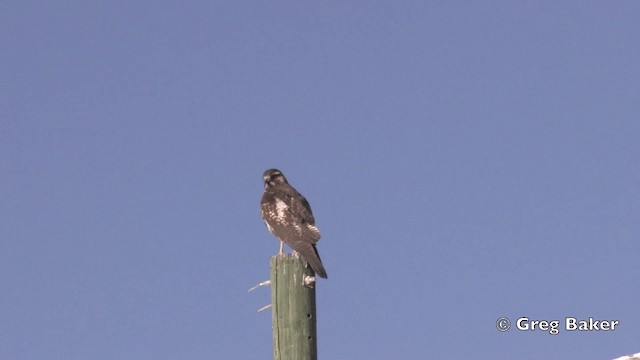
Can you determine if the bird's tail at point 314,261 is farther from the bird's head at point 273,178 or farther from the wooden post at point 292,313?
the bird's head at point 273,178

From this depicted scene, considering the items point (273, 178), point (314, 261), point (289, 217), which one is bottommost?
point (314, 261)

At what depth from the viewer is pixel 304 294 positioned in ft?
35.6

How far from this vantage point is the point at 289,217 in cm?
1420

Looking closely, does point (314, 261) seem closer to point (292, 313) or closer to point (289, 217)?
point (292, 313)

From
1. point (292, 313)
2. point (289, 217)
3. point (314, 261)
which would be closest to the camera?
point (292, 313)

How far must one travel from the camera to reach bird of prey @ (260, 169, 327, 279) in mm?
12140

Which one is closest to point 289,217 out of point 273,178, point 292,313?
point 273,178

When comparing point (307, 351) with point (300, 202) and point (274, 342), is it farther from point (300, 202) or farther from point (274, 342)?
point (300, 202)

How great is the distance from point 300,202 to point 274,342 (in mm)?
4243

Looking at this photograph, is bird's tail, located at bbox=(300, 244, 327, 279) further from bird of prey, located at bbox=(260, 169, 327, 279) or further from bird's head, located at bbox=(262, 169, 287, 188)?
bird's head, located at bbox=(262, 169, 287, 188)

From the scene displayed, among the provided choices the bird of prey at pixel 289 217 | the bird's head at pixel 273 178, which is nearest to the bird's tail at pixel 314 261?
the bird of prey at pixel 289 217

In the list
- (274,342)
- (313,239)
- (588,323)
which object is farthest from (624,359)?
(274,342)

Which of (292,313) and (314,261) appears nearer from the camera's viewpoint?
(292,313)

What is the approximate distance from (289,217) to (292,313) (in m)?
3.61
